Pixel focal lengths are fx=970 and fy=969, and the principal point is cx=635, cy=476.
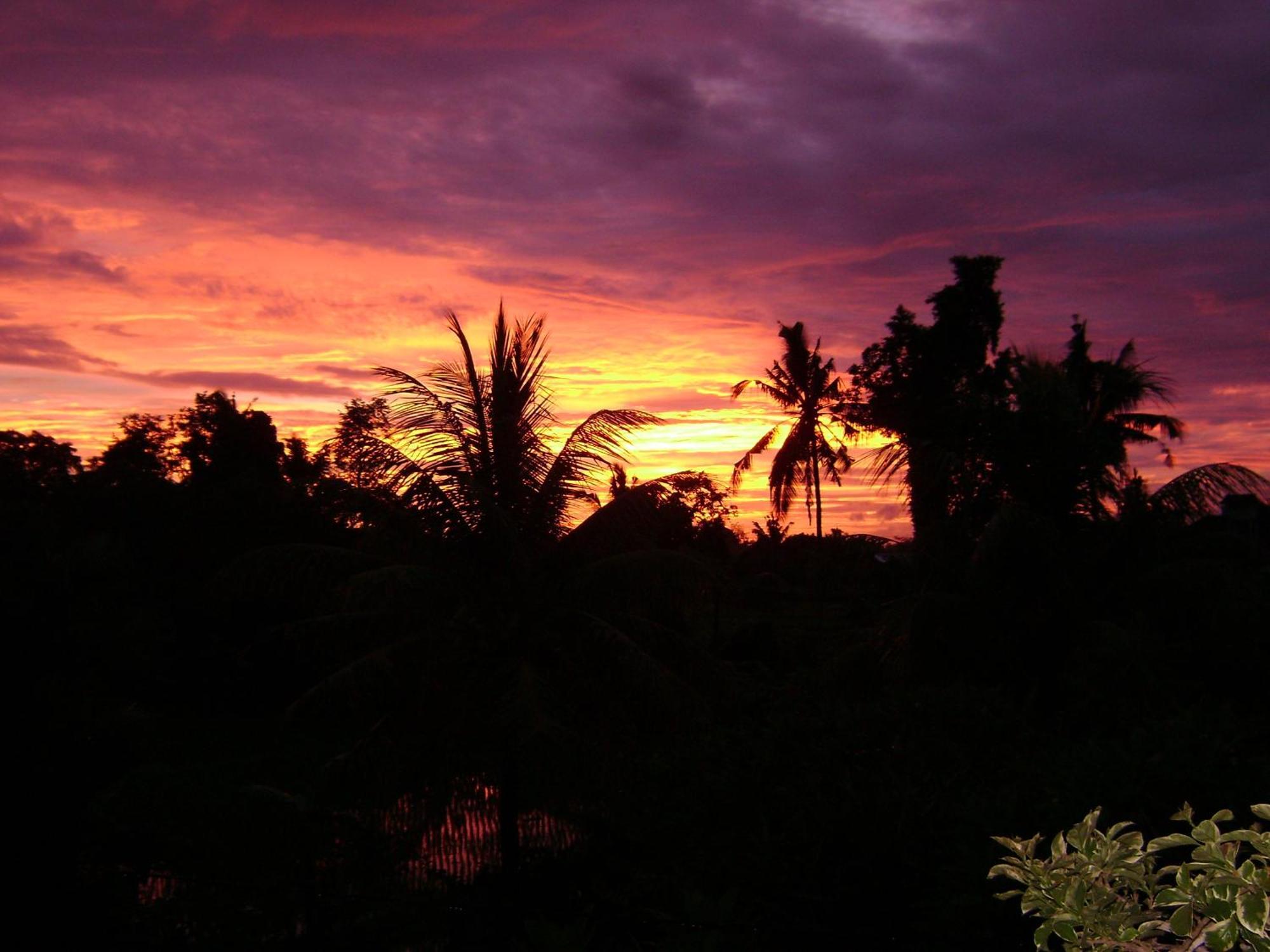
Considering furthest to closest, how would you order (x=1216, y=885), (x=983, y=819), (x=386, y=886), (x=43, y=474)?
(x=43, y=474), (x=386, y=886), (x=983, y=819), (x=1216, y=885)

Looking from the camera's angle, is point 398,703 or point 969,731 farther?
point 398,703

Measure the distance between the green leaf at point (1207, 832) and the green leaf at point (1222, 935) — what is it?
0.62 ft

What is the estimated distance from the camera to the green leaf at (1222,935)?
2.26 meters

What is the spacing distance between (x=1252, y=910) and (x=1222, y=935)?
0.09 m

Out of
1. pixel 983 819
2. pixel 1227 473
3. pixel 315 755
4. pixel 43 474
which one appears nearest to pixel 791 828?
pixel 983 819

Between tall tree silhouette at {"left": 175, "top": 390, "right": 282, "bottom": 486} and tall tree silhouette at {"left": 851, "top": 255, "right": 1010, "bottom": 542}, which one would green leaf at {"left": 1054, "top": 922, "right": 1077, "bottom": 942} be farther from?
tall tree silhouette at {"left": 175, "top": 390, "right": 282, "bottom": 486}

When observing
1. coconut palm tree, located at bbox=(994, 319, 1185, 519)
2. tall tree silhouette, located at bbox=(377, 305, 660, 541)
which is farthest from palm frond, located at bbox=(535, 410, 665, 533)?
coconut palm tree, located at bbox=(994, 319, 1185, 519)

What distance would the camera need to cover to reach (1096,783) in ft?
21.3

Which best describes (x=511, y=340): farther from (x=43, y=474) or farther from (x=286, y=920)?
(x=43, y=474)

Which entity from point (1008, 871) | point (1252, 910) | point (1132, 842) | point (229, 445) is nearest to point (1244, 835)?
point (1252, 910)

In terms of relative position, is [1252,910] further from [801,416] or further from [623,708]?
[801,416]

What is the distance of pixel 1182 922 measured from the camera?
234cm

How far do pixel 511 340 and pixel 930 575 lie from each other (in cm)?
845

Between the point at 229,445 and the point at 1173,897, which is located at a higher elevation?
the point at 229,445
